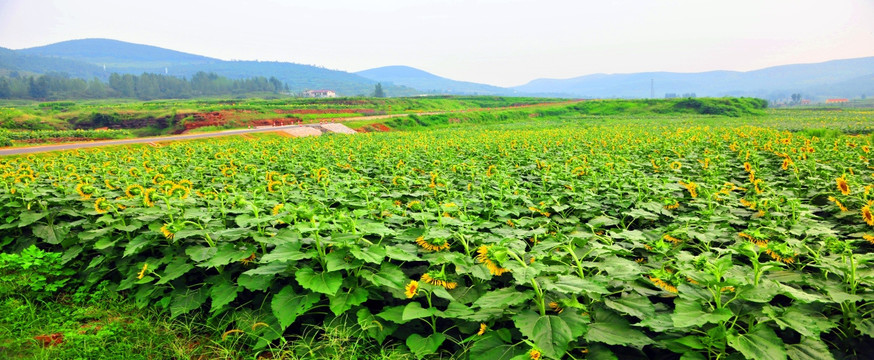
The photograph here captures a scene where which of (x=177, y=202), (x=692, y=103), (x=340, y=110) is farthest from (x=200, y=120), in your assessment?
(x=692, y=103)

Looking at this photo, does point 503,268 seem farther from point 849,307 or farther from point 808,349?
point 849,307

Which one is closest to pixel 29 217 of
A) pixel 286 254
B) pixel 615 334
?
pixel 286 254

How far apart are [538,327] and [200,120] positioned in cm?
5149

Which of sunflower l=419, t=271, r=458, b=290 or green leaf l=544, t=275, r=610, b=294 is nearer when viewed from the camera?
green leaf l=544, t=275, r=610, b=294

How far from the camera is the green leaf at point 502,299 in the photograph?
7.93ft

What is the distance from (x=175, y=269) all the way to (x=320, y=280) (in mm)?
1660

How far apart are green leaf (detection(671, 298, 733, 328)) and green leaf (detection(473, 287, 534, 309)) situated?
80cm

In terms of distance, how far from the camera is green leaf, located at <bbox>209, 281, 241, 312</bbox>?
322cm

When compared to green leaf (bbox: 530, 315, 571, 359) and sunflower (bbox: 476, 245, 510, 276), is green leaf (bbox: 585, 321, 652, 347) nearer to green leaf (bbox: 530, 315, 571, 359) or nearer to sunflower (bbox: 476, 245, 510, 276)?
green leaf (bbox: 530, 315, 571, 359)

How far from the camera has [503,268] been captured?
8.50 ft

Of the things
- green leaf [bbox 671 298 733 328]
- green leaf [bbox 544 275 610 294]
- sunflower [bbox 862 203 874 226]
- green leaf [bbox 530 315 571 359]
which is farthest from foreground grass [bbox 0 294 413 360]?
sunflower [bbox 862 203 874 226]

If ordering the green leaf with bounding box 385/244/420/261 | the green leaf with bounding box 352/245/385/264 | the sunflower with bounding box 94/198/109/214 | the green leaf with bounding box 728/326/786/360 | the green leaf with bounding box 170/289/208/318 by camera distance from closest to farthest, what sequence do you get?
the green leaf with bounding box 728/326/786/360
the green leaf with bounding box 352/245/385/264
the green leaf with bounding box 385/244/420/261
the green leaf with bounding box 170/289/208/318
the sunflower with bounding box 94/198/109/214

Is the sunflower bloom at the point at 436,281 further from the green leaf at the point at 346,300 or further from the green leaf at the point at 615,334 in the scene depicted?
the green leaf at the point at 615,334

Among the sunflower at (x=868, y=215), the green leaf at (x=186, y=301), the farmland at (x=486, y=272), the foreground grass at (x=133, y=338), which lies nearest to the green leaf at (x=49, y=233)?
the farmland at (x=486, y=272)
